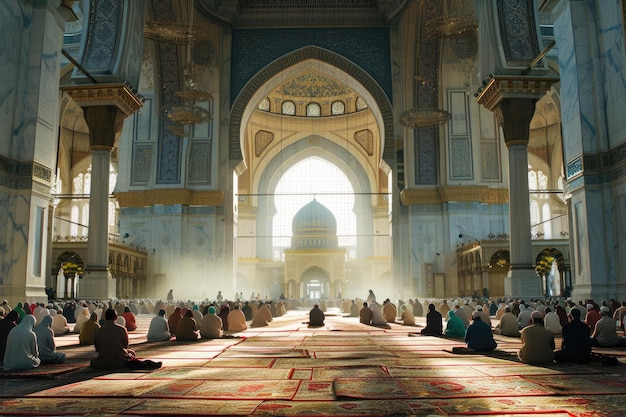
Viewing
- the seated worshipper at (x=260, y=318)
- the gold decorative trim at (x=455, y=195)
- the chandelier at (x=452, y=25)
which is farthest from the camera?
the gold decorative trim at (x=455, y=195)

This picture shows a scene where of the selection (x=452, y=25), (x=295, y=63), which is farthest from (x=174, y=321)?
(x=295, y=63)

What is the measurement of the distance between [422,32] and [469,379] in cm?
1479

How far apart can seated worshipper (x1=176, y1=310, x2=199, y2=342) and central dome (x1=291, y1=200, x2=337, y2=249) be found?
21847 millimetres

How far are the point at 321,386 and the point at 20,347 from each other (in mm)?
2428

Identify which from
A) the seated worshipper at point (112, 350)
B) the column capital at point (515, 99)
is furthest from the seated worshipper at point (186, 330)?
the column capital at point (515, 99)

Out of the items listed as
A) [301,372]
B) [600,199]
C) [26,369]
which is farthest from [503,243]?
[26,369]

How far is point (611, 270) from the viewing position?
330 inches

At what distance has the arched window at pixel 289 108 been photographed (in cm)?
2922

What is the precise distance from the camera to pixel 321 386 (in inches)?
157

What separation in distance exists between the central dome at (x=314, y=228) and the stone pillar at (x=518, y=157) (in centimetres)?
1899

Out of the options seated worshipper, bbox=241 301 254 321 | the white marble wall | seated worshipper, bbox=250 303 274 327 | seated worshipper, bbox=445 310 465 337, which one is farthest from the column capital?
the white marble wall

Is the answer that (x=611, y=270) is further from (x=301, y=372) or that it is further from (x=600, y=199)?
(x=301, y=372)

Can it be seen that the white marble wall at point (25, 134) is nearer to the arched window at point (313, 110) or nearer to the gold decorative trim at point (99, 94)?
the gold decorative trim at point (99, 94)

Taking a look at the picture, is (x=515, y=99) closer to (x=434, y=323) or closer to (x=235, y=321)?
(x=434, y=323)
